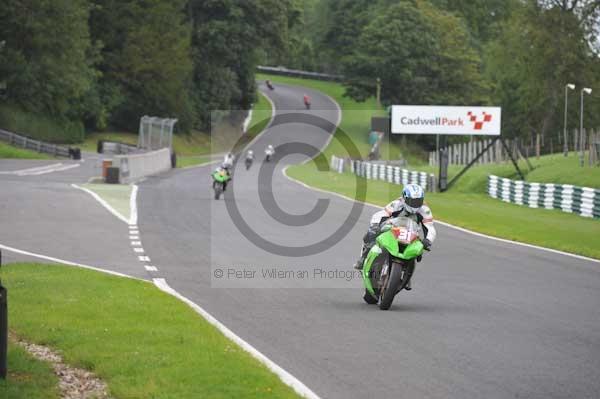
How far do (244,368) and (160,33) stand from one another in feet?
286

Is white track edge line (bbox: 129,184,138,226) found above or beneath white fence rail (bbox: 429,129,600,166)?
beneath

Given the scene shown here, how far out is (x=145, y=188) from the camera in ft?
133

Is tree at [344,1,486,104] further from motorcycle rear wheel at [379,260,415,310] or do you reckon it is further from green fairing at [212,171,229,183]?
motorcycle rear wheel at [379,260,415,310]

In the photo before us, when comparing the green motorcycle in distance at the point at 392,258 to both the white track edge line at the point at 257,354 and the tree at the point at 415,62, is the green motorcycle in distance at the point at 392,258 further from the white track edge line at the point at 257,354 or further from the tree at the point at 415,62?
the tree at the point at 415,62

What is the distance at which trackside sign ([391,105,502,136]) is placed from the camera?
47.7m

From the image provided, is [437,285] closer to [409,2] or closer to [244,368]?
[244,368]

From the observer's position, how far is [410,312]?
13.3 m

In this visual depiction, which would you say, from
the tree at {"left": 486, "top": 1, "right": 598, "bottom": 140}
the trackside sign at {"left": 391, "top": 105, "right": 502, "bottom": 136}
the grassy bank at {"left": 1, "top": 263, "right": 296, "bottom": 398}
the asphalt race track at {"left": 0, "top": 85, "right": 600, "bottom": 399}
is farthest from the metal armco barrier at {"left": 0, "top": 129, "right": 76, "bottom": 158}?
the grassy bank at {"left": 1, "top": 263, "right": 296, "bottom": 398}

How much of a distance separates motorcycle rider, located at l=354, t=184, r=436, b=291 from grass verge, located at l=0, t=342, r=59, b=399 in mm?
5430

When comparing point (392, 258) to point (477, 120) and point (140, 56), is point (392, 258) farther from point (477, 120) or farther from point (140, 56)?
point (140, 56)

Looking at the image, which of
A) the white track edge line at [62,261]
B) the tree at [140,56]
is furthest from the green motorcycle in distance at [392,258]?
the tree at [140,56]

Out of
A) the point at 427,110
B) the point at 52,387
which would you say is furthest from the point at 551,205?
the point at 52,387

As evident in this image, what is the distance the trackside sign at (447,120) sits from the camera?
47719mm

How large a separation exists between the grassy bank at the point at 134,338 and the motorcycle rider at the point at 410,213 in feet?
8.78
